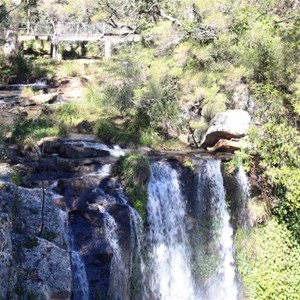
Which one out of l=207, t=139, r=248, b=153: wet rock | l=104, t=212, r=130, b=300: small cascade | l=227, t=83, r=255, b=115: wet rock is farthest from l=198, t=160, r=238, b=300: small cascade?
l=104, t=212, r=130, b=300: small cascade

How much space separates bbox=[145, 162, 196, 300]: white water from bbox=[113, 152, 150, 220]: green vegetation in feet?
0.75

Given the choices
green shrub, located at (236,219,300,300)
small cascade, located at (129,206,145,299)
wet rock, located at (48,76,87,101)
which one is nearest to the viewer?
small cascade, located at (129,206,145,299)

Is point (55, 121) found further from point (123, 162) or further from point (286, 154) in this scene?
point (286, 154)

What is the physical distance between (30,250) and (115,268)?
1.95 meters

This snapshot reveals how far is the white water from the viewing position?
1002 cm

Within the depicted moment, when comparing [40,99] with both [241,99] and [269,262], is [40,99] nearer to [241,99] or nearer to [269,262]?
[241,99]

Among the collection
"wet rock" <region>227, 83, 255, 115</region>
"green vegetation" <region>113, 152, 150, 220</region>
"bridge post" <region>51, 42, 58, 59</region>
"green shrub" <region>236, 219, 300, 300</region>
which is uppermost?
"bridge post" <region>51, 42, 58, 59</region>

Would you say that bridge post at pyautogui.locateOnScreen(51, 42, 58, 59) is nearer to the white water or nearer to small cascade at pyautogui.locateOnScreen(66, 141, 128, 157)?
small cascade at pyautogui.locateOnScreen(66, 141, 128, 157)

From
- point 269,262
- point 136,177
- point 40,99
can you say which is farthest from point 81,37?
point 269,262

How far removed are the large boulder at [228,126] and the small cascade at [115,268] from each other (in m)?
5.55

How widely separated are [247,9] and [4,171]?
28.0ft

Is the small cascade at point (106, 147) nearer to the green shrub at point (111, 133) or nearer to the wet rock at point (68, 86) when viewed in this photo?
the green shrub at point (111, 133)

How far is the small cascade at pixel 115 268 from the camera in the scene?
25.9 feet

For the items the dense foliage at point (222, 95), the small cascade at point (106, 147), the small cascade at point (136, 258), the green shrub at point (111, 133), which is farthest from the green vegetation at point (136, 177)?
the green shrub at point (111, 133)
